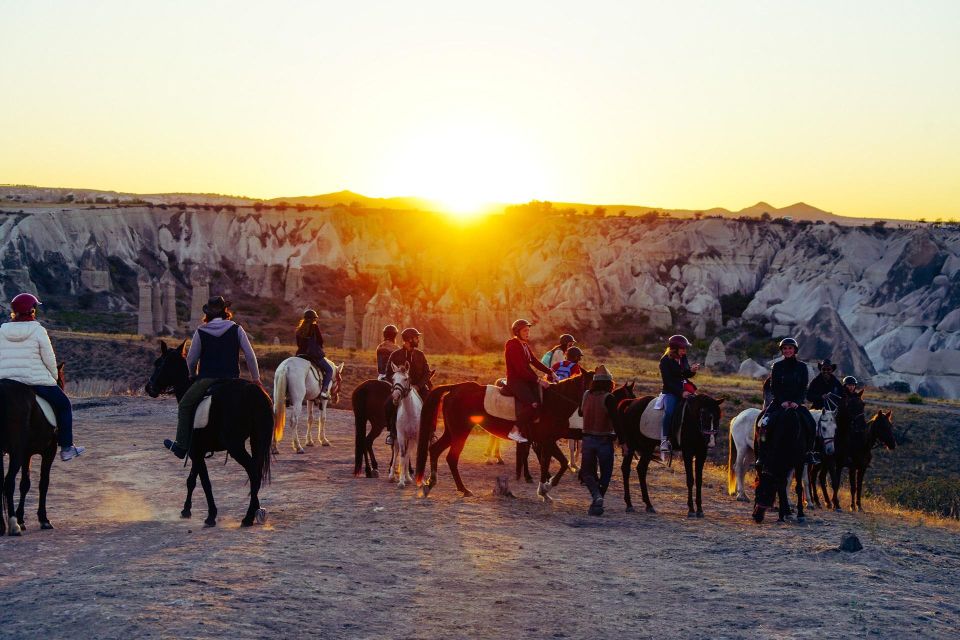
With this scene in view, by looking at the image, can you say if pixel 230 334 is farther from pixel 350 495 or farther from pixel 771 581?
pixel 771 581

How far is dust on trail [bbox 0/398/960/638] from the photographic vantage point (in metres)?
8.75

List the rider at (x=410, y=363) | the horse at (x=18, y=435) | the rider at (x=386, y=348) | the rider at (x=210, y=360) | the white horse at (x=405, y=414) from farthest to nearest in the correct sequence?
the rider at (x=386, y=348), the rider at (x=410, y=363), the white horse at (x=405, y=414), the rider at (x=210, y=360), the horse at (x=18, y=435)

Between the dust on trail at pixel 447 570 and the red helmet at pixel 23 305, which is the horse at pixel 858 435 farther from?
the red helmet at pixel 23 305

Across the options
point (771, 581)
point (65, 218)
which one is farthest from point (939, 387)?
point (65, 218)

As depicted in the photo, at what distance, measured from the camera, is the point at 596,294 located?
3743 inches

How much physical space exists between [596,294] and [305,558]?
85.2 meters

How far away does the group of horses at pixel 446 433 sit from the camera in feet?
41.3

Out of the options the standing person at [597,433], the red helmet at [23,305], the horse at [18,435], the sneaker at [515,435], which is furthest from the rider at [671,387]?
the red helmet at [23,305]

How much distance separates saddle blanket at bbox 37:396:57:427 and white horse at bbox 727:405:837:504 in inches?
414

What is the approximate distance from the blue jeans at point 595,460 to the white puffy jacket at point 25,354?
729 cm

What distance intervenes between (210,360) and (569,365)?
7.83 m

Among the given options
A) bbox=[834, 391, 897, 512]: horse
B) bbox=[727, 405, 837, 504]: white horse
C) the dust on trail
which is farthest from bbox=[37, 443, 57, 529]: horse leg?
bbox=[834, 391, 897, 512]: horse

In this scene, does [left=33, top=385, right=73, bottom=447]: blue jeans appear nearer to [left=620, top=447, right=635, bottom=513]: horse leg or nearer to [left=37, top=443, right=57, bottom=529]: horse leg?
[left=37, top=443, right=57, bottom=529]: horse leg

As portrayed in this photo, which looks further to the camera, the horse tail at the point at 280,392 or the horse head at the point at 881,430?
the horse tail at the point at 280,392
